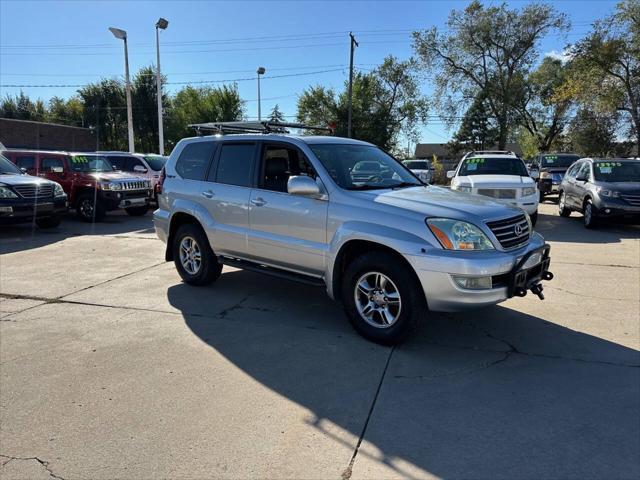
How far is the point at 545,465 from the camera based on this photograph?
8.73 feet

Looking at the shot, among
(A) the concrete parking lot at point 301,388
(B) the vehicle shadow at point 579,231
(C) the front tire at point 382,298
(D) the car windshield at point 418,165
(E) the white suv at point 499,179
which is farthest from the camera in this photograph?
(D) the car windshield at point 418,165

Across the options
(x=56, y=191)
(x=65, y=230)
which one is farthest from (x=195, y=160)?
(x=65, y=230)

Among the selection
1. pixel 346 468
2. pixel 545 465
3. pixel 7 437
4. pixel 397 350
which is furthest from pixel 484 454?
pixel 7 437

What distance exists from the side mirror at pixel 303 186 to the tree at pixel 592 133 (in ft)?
104

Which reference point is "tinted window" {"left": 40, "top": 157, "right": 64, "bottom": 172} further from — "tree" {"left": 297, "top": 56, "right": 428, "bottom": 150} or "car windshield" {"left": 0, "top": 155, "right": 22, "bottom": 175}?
"tree" {"left": 297, "top": 56, "right": 428, "bottom": 150}

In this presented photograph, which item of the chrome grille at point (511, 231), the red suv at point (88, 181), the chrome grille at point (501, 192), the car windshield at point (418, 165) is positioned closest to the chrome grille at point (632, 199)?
the chrome grille at point (501, 192)

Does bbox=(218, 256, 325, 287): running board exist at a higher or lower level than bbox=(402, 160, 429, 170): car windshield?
lower

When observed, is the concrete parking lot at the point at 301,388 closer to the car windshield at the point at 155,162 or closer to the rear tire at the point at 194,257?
the rear tire at the point at 194,257

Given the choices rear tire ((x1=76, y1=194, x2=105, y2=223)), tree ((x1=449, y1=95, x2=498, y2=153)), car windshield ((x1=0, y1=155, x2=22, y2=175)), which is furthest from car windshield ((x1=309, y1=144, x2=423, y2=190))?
tree ((x1=449, y1=95, x2=498, y2=153))

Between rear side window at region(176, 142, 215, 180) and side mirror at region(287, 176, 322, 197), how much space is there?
1856 mm

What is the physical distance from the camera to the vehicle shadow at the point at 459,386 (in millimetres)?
2742

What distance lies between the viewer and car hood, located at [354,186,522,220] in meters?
4.05

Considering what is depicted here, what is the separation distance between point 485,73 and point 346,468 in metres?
35.9

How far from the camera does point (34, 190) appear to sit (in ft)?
34.8
